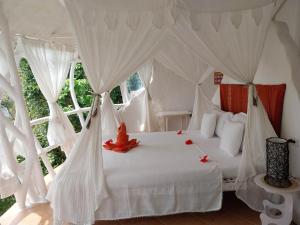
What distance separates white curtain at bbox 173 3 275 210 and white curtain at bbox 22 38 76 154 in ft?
6.95

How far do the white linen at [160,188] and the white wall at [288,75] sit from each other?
0.77m

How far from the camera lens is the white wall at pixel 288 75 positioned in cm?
240

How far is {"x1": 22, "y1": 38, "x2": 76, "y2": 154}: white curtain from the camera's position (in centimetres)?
341

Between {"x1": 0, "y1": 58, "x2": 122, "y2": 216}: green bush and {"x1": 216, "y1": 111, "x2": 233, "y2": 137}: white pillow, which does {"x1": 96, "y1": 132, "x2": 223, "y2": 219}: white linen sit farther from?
{"x1": 0, "y1": 58, "x2": 122, "y2": 216}: green bush

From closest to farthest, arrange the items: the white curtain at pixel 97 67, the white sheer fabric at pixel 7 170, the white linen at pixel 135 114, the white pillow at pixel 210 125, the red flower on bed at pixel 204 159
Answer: the white curtain at pixel 97 67, the white sheer fabric at pixel 7 170, the red flower on bed at pixel 204 159, the white pillow at pixel 210 125, the white linen at pixel 135 114

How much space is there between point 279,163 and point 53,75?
127 inches

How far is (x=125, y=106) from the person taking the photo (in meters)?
5.00

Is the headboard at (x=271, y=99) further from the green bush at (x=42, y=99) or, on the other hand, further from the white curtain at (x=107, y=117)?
the green bush at (x=42, y=99)

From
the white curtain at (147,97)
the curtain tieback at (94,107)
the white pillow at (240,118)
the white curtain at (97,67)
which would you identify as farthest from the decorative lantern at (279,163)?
the white curtain at (147,97)

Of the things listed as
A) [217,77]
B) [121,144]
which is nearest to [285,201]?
[121,144]

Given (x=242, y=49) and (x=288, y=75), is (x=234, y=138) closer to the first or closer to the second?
(x=288, y=75)

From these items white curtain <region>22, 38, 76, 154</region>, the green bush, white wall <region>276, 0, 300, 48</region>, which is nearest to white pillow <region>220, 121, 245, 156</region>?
white wall <region>276, 0, 300, 48</region>

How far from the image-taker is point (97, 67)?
90.3 inches

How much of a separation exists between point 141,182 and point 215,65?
1.43 m
